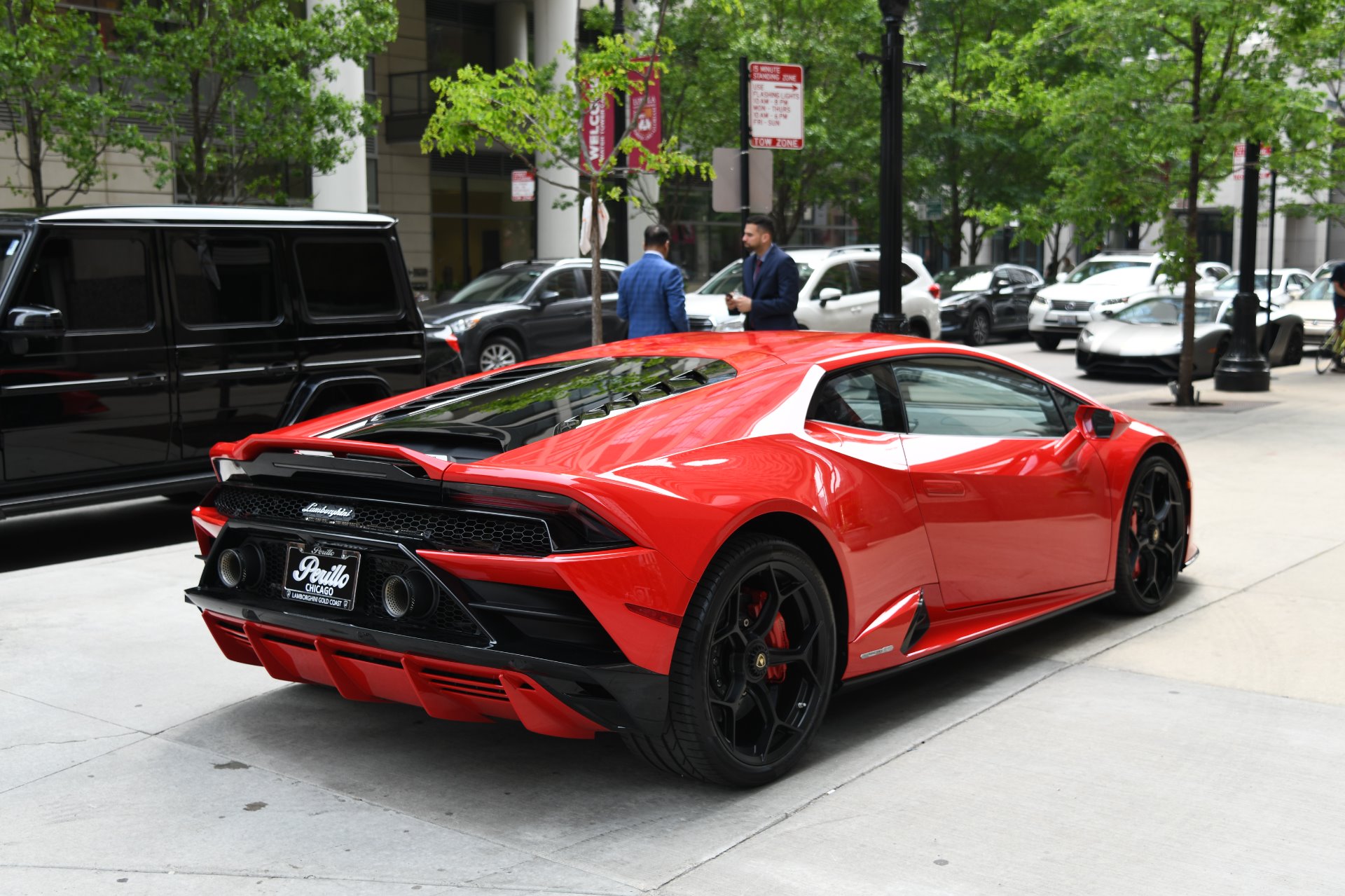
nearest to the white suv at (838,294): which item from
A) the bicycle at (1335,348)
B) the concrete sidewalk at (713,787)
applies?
the bicycle at (1335,348)

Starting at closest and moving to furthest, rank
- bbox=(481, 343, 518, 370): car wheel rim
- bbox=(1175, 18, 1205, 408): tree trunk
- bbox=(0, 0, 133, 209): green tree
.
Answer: bbox=(1175, 18, 1205, 408): tree trunk
bbox=(0, 0, 133, 209): green tree
bbox=(481, 343, 518, 370): car wheel rim

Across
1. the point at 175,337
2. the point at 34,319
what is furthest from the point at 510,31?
the point at 34,319

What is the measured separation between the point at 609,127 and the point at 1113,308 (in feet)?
39.1

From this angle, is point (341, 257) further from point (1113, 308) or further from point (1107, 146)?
point (1113, 308)

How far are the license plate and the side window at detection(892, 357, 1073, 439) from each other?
83.4 inches

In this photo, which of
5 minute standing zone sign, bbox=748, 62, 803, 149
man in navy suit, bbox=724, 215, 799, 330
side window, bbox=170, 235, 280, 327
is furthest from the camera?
5 minute standing zone sign, bbox=748, 62, 803, 149

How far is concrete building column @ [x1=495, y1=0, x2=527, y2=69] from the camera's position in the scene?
109ft

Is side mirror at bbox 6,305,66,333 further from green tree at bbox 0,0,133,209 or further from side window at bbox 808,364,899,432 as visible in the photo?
green tree at bbox 0,0,133,209

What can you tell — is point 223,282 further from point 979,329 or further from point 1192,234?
point 979,329

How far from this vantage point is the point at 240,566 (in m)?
4.46

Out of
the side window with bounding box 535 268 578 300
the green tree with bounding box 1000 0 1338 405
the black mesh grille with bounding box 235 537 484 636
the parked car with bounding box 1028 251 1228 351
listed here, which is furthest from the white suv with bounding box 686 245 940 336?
the black mesh grille with bounding box 235 537 484 636

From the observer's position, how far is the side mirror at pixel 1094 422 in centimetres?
602

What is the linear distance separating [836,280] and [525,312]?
4475mm

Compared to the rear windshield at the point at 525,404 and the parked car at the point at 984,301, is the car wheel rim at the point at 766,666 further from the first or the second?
the parked car at the point at 984,301
